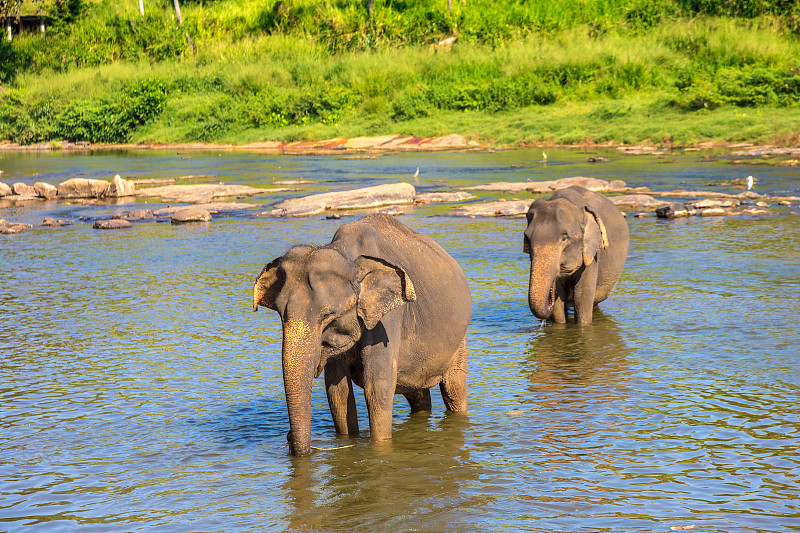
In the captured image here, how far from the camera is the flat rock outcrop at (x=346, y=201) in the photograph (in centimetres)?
2184

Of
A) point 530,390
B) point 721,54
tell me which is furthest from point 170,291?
point 721,54

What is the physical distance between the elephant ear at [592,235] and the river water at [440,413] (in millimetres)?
877

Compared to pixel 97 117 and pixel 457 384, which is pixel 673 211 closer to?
pixel 457 384

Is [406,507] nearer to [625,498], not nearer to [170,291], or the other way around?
[625,498]

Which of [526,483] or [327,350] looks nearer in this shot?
[327,350]

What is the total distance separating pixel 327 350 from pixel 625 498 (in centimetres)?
204

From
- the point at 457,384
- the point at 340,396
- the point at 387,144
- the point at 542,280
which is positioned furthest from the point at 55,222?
the point at 387,144

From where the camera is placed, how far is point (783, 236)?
16.7m

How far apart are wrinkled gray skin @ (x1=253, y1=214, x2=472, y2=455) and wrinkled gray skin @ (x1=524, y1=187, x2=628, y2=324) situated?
256 centimetres

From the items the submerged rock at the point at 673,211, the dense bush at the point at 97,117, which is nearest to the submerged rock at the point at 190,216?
the submerged rock at the point at 673,211

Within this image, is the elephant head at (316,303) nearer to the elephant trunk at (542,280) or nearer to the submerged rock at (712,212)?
the elephant trunk at (542,280)

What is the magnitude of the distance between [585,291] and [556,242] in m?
0.95

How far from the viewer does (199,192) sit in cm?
2539

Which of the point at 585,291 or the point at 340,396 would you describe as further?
the point at 585,291
